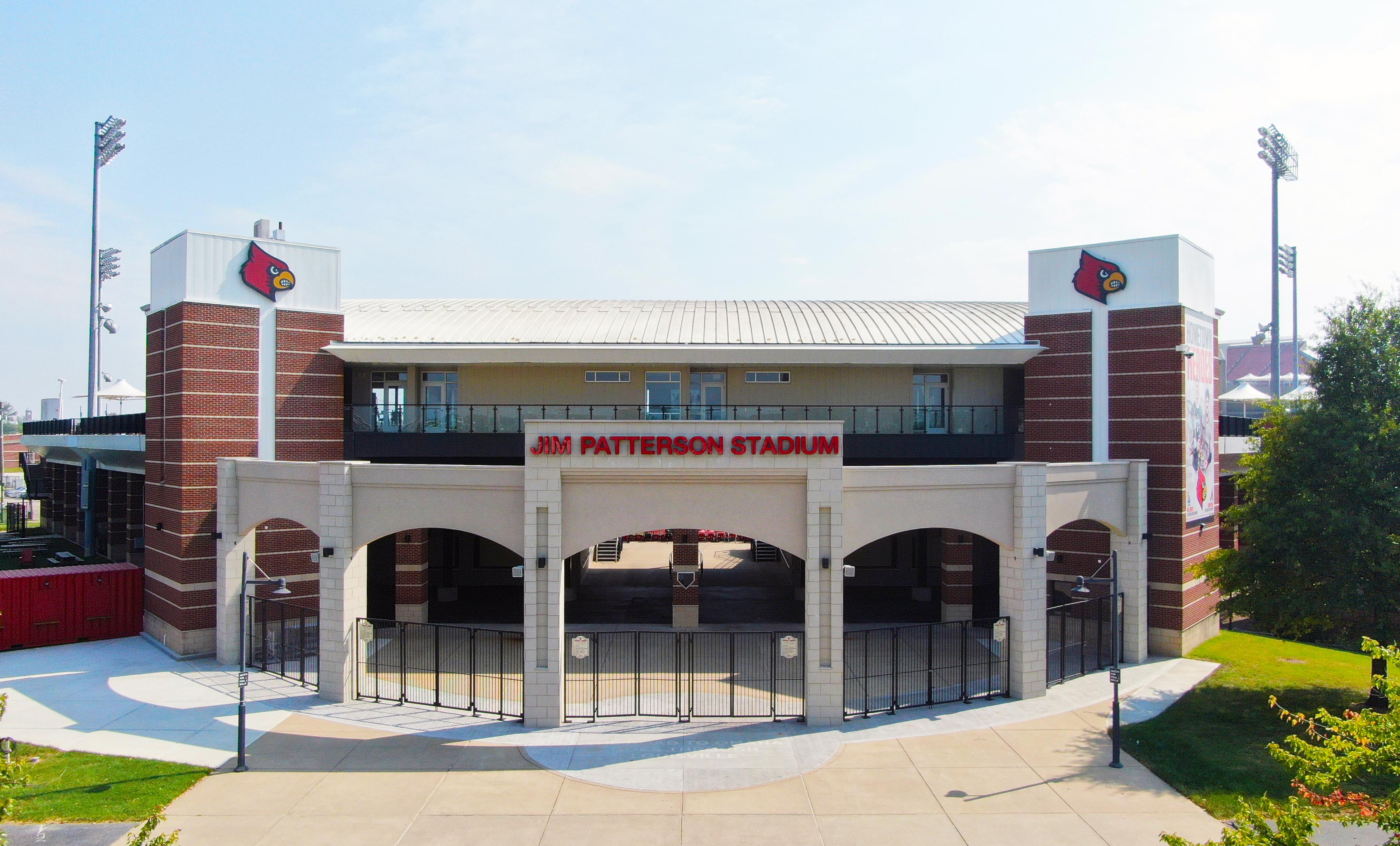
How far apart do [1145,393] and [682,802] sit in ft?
60.3

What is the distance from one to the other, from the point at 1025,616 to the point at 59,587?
27.4m

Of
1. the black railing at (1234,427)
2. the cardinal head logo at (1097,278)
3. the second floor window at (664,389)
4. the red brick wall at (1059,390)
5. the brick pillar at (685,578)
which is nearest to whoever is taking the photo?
the cardinal head logo at (1097,278)

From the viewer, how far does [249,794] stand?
14.4 m

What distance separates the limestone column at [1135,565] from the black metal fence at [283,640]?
70.7ft

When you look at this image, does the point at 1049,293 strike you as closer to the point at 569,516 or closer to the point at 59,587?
the point at 569,516

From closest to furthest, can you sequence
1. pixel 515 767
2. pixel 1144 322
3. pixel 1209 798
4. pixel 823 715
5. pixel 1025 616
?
1. pixel 1209 798
2. pixel 515 767
3. pixel 823 715
4. pixel 1025 616
5. pixel 1144 322

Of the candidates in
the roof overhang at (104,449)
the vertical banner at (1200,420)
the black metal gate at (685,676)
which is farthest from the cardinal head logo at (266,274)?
the vertical banner at (1200,420)

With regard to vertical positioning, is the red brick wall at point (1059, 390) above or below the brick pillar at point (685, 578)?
above

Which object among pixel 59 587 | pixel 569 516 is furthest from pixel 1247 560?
pixel 59 587

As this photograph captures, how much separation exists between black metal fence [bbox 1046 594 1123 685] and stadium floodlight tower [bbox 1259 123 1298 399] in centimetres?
2403

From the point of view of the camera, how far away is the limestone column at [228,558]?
22109 mm

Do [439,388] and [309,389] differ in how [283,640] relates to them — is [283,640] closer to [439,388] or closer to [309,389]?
[309,389]

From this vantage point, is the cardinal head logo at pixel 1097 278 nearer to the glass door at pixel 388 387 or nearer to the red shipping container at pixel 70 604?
the glass door at pixel 388 387

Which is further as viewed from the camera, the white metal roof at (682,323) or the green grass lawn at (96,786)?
the white metal roof at (682,323)
